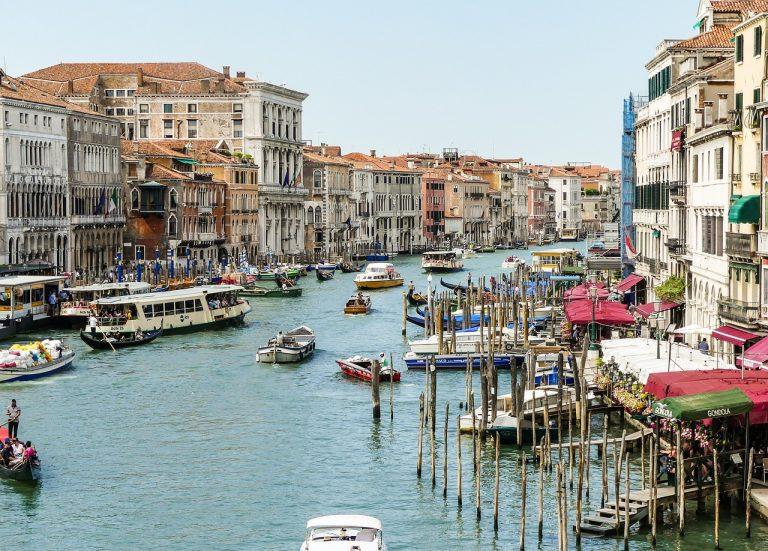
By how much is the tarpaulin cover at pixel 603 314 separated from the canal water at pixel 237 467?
76.9 inches

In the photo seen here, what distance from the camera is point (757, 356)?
1948cm

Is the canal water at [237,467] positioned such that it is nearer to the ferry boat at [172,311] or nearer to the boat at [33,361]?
the boat at [33,361]

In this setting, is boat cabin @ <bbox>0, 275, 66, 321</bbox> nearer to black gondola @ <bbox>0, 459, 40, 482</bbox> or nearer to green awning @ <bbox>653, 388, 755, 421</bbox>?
black gondola @ <bbox>0, 459, 40, 482</bbox>

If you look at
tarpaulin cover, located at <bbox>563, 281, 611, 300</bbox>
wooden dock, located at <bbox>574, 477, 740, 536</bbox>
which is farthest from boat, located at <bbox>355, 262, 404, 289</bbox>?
wooden dock, located at <bbox>574, 477, 740, 536</bbox>

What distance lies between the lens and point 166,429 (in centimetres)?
2511

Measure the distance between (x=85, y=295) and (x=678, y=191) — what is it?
19.9m

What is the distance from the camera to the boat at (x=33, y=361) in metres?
29.5

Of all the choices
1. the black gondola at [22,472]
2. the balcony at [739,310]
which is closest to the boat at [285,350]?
the balcony at [739,310]

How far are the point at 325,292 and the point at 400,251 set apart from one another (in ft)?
133

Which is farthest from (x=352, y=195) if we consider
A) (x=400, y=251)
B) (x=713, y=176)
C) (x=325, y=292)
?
(x=713, y=176)

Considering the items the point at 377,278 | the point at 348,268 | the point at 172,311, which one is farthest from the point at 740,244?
the point at 348,268

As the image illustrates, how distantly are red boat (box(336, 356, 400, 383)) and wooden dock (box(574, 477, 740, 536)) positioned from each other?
39.7 ft

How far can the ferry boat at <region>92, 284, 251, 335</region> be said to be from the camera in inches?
1495

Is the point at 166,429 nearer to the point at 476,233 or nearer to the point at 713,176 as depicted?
the point at 713,176
